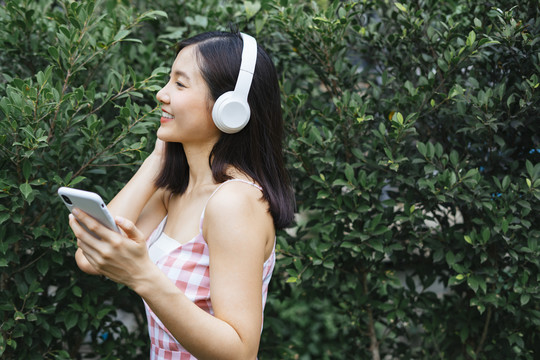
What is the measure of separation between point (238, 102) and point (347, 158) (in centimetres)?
131

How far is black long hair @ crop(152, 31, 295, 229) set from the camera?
194cm

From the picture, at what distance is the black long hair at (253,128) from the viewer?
1.94 metres

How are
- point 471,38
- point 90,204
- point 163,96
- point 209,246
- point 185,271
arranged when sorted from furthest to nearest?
point 471,38 → point 163,96 → point 185,271 → point 209,246 → point 90,204

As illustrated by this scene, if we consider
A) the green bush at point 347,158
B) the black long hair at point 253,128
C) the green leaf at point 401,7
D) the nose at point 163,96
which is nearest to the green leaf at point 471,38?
the green bush at point 347,158

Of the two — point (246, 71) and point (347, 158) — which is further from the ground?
point (246, 71)

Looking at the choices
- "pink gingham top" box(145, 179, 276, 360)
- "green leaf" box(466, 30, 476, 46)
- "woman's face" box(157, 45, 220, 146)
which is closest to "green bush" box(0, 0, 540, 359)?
"green leaf" box(466, 30, 476, 46)

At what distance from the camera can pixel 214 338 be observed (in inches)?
63.2

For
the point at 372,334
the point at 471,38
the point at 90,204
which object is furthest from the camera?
the point at 372,334

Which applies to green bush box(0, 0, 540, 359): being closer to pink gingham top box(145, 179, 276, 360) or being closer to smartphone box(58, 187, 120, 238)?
pink gingham top box(145, 179, 276, 360)

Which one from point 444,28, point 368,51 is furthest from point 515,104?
point 368,51

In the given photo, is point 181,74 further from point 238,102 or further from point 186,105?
point 238,102

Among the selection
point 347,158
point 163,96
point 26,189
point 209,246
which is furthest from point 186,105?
point 347,158

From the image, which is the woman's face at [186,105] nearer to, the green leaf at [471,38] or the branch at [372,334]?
the green leaf at [471,38]

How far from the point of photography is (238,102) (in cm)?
187
